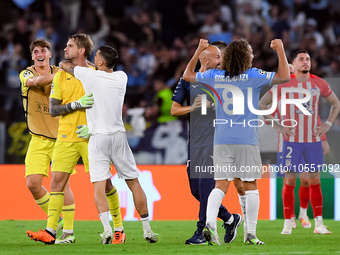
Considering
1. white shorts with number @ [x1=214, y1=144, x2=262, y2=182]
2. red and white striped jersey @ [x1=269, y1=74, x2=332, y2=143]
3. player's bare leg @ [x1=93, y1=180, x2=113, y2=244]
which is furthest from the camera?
red and white striped jersey @ [x1=269, y1=74, x2=332, y2=143]

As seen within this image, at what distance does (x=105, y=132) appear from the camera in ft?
23.3

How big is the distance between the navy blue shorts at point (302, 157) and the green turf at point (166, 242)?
2.66ft

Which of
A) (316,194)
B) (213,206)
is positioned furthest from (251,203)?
(316,194)

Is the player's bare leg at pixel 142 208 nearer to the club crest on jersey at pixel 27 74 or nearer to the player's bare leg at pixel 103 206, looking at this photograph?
the player's bare leg at pixel 103 206

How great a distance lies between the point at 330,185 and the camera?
10.6 m

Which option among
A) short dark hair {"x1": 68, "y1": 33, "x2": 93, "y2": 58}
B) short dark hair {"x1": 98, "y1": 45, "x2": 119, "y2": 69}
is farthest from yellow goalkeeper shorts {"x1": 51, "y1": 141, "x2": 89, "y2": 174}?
short dark hair {"x1": 68, "y1": 33, "x2": 93, "y2": 58}

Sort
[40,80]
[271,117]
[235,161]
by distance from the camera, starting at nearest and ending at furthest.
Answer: [235,161] < [40,80] < [271,117]

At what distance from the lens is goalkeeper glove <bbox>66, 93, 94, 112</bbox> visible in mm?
7035

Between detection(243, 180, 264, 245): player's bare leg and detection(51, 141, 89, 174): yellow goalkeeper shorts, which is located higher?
detection(51, 141, 89, 174): yellow goalkeeper shorts

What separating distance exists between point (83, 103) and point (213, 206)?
1.66 meters

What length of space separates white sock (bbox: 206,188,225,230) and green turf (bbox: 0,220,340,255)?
0.26 metres

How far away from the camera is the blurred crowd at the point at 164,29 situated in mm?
15375

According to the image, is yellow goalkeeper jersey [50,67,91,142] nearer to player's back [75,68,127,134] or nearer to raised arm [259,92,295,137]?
player's back [75,68,127,134]

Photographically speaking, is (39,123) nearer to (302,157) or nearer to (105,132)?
(105,132)
